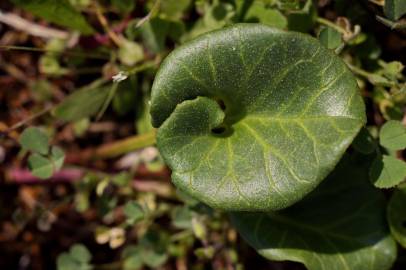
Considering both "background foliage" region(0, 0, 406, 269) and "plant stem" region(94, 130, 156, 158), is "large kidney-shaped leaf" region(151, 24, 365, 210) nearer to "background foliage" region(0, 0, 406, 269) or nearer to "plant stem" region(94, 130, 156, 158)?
"background foliage" region(0, 0, 406, 269)

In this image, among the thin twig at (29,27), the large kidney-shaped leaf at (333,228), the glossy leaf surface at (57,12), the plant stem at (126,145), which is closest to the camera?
the large kidney-shaped leaf at (333,228)

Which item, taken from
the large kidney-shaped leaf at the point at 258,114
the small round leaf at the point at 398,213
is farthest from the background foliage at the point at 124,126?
the large kidney-shaped leaf at the point at 258,114

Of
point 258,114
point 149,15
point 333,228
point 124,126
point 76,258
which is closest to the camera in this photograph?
point 258,114

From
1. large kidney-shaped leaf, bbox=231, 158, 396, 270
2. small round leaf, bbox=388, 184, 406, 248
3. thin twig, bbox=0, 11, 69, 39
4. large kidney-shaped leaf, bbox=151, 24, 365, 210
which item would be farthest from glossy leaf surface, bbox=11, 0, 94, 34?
small round leaf, bbox=388, 184, 406, 248

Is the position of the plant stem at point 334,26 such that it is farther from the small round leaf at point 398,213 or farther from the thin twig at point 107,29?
the thin twig at point 107,29

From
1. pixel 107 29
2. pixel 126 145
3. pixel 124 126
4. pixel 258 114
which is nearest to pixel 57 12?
pixel 107 29

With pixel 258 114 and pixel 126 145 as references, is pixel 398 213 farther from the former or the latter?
pixel 126 145

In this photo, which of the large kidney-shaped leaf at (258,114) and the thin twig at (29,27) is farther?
the thin twig at (29,27)
